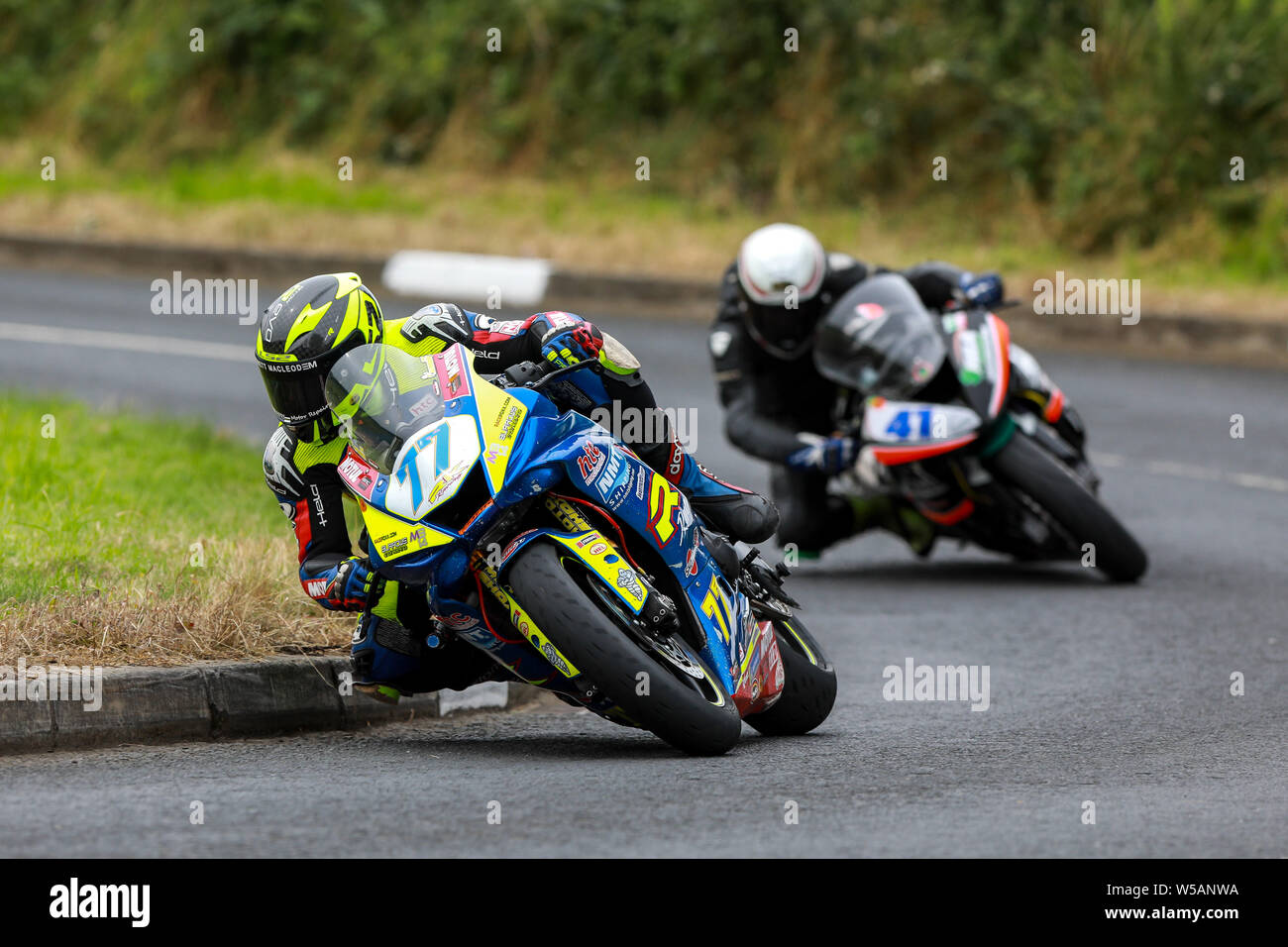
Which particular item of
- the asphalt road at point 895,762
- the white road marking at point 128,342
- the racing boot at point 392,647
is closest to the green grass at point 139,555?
the asphalt road at point 895,762

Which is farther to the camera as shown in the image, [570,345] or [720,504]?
[720,504]

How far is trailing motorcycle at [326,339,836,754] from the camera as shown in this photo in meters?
5.35

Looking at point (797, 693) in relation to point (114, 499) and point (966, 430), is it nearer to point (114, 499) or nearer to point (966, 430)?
point (966, 430)

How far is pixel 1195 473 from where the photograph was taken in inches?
467

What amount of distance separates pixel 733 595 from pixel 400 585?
0.98 meters

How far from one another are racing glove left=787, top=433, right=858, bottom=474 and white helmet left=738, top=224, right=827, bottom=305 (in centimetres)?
76

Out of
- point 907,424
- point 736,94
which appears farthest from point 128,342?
point 907,424

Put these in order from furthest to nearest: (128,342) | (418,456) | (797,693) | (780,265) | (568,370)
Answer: (128,342), (780,265), (797,693), (568,370), (418,456)

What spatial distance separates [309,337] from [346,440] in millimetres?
385

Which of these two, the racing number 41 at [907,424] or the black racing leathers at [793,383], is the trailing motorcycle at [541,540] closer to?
the racing number 41 at [907,424]

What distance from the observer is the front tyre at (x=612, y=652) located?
5.27 metres

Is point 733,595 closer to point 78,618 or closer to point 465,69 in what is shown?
point 78,618

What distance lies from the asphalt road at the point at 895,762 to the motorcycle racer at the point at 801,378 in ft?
1.02
